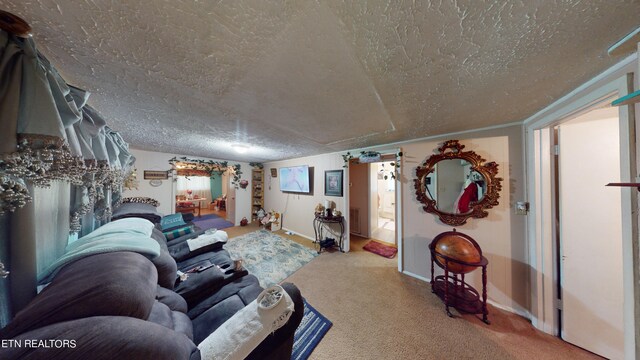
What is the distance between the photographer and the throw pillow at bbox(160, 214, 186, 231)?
2627 millimetres

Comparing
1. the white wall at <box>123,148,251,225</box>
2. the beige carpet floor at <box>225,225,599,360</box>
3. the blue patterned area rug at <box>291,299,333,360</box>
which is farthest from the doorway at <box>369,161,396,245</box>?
the white wall at <box>123,148,251,225</box>

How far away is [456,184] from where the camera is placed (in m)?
2.05

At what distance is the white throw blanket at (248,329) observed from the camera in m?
0.75

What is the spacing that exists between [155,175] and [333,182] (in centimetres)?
369

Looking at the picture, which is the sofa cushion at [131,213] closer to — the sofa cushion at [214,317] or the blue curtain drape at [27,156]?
the blue curtain drape at [27,156]

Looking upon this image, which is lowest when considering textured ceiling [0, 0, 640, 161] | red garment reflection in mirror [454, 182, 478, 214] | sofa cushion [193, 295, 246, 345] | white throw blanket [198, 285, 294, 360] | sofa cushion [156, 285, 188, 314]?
sofa cushion [193, 295, 246, 345]

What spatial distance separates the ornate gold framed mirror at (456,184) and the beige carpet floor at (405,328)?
97cm

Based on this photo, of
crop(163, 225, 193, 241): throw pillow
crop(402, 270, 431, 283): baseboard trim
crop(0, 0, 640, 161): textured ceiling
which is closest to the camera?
crop(0, 0, 640, 161): textured ceiling

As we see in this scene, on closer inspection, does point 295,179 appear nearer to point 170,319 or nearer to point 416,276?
point 416,276

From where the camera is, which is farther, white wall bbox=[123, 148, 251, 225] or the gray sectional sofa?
white wall bbox=[123, 148, 251, 225]

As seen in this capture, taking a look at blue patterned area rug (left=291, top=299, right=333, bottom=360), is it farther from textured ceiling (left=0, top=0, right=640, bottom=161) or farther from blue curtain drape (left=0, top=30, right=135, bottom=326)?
textured ceiling (left=0, top=0, right=640, bottom=161)

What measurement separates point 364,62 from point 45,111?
127cm

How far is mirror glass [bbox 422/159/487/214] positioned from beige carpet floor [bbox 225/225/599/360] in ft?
3.59

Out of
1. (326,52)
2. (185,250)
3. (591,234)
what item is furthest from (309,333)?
(591,234)
